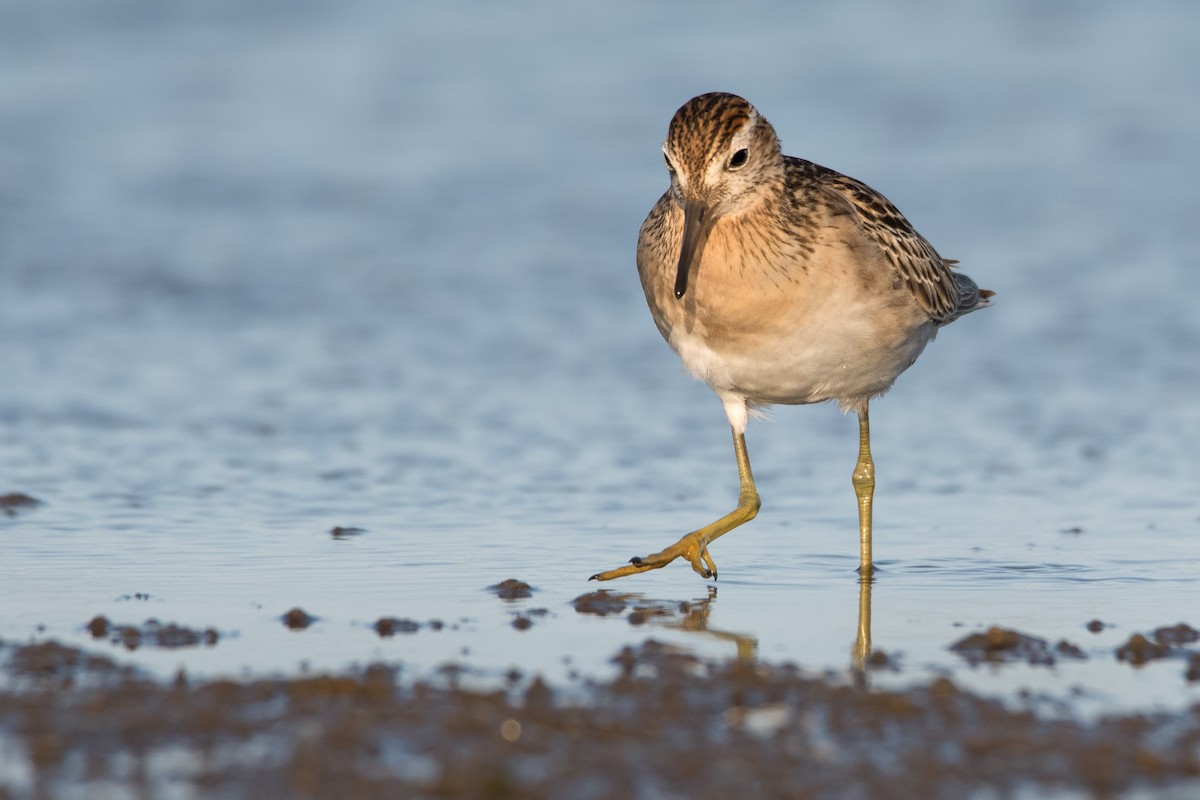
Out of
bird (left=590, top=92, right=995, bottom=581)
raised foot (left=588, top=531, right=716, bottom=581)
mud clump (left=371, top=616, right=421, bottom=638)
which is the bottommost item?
mud clump (left=371, top=616, right=421, bottom=638)

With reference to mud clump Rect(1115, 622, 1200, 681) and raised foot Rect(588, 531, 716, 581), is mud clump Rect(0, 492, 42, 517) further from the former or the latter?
mud clump Rect(1115, 622, 1200, 681)

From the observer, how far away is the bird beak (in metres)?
7.05

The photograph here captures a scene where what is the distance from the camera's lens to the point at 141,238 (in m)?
14.8

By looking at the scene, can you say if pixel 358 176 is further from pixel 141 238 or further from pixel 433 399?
pixel 433 399

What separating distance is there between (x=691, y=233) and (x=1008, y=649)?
6.86ft

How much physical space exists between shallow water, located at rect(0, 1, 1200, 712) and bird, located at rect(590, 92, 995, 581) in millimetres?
764

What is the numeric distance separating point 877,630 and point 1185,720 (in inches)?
61.2

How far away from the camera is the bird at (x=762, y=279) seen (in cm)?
719

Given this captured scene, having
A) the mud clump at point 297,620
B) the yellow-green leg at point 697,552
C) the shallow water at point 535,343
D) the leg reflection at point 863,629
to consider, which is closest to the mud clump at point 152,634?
the shallow water at point 535,343

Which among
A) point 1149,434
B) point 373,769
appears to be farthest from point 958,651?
point 1149,434

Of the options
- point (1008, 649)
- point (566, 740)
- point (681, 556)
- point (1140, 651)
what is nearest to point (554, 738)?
point (566, 740)

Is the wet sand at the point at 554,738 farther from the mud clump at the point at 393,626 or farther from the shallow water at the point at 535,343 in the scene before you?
the mud clump at the point at 393,626

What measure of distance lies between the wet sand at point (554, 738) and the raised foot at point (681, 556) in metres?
1.56

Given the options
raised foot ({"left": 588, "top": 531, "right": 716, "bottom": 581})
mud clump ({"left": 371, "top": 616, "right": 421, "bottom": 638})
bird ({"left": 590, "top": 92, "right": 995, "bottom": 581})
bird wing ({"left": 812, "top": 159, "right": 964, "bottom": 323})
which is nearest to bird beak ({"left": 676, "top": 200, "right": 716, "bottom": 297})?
bird ({"left": 590, "top": 92, "right": 995, "bottom": 581})
